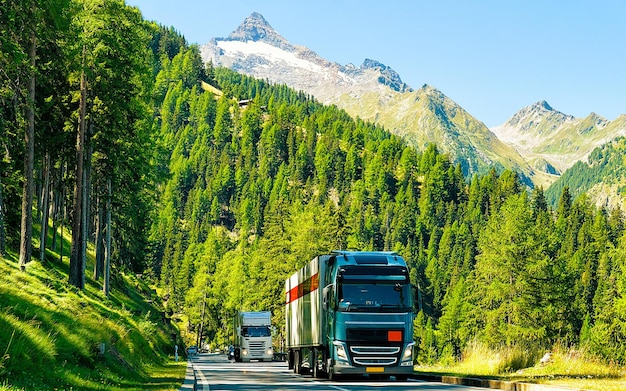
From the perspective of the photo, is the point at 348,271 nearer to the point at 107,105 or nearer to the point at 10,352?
the point at 10,352

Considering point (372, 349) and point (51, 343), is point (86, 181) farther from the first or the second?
point (51, 343)

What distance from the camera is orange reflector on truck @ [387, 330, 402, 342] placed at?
25.3 meters

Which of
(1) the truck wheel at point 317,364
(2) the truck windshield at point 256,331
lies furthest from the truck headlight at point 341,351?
(2) the truck windshield at point 256,331

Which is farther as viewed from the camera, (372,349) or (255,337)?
(255,337)

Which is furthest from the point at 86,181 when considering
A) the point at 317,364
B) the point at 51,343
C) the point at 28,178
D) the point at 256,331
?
the point at 51,343

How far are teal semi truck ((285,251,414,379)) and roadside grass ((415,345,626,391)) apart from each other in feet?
9.77

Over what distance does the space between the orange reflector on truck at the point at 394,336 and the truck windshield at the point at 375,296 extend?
0.72 metres

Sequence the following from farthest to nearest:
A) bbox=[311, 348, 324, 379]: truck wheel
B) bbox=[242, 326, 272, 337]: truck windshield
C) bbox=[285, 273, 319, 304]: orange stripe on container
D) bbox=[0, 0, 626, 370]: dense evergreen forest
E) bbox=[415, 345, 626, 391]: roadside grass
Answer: bbox=[242, 326, 272, 337]: truck windshield → bbox=[0, 0, 626, 370]: dense evergreen forest → bbox=[285, 273, 319, 304]: orange stripe on container → bbox=[311, 348, 324, 379]: truck wheel → bbox=[415, 345, 626, 391]: roadside grass

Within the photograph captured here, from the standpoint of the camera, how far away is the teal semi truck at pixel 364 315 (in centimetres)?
2527

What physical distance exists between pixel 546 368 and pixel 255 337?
36.9m

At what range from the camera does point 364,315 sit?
1004 inches

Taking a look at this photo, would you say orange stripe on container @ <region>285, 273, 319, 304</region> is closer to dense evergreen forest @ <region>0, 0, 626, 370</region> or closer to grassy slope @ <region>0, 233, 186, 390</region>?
dense evergreen forest @ <region>0, 0, 626, 370</region>

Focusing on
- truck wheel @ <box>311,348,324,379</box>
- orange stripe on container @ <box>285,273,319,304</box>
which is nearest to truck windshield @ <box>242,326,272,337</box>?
orange stripe on container @ <box>285,273,319,304</box>

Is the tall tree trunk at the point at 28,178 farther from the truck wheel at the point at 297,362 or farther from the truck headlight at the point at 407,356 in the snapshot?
the truck headlight at the point at 407,356
